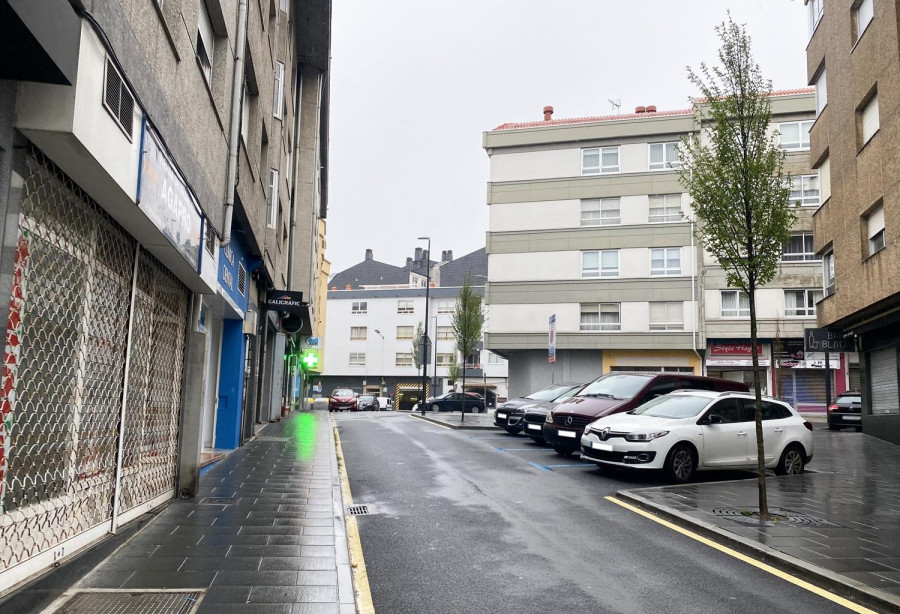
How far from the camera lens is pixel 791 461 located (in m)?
12.9

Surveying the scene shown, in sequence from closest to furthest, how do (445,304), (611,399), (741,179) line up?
1. (741,179)
2. (611,399)
3. (445,304)

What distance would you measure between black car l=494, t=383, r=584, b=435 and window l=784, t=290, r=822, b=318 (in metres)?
19.4

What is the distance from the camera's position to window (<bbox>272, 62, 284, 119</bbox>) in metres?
17.7

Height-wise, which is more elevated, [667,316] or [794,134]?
[794,134]

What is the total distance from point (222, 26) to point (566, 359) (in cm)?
3049

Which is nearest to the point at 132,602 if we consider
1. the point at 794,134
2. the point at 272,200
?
the point at 272,200

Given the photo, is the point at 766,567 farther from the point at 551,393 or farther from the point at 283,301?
the point at 283,301

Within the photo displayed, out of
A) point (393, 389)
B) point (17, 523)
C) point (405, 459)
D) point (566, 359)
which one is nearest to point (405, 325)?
point (393, 389)

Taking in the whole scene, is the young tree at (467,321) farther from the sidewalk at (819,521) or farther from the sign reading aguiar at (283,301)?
the sidewalk at (819,521)

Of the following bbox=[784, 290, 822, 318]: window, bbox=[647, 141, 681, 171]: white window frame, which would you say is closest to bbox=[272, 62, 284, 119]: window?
bbox=[647, 141, 681, 171]: white window frame

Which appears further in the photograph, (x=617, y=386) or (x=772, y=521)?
(x=617, y=386)

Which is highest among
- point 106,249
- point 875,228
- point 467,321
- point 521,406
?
point 875,228

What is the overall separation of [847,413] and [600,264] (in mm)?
14902

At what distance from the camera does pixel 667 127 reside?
1469 inches
